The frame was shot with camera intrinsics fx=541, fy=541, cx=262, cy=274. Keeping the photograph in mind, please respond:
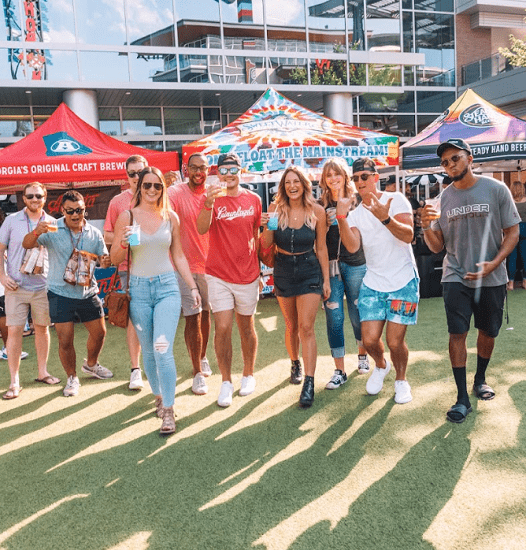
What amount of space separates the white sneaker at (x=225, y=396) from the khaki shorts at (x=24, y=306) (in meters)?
1.87

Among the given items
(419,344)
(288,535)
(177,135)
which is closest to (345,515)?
(288,535)

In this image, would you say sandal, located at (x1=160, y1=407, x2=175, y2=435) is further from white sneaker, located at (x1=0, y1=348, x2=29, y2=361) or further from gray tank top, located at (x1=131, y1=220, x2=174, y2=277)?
white sneaker, located at (x1=0, y1=348, x2=29, y2=361)

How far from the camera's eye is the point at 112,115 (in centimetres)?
1598

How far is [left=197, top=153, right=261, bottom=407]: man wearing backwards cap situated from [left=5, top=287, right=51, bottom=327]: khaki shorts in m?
1.78

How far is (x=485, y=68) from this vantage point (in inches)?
785

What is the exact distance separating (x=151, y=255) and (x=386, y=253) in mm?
1684

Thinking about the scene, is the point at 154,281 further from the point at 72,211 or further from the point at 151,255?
the point at 72,211

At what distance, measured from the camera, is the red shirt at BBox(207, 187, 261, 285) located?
4.20 m

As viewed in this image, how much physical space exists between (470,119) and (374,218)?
6.12 m

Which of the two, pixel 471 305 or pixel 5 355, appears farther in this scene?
pixel 5 355

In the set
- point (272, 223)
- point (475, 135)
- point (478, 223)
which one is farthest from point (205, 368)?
point (475, 135)

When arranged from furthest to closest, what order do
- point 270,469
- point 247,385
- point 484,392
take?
point 247,385 → point 484,392 → point 270,469

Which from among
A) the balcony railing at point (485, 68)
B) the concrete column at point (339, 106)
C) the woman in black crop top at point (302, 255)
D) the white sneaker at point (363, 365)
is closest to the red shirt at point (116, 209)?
the woman in black crop top at point (302, 255)


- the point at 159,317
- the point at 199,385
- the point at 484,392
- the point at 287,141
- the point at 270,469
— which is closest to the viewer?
the point at 270,469
